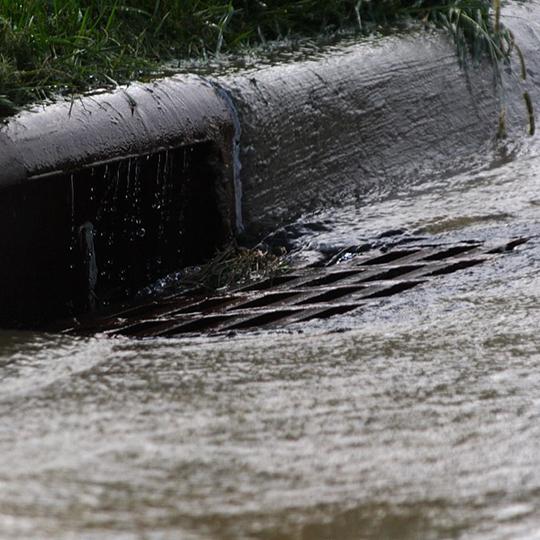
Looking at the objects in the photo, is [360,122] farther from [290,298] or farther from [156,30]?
[290,298]

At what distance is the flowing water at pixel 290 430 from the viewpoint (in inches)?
58.3

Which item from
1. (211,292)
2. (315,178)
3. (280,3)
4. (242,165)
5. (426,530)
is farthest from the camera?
(280,3)

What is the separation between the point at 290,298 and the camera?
312cm

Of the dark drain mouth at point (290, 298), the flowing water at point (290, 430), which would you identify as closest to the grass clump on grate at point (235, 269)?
the dark drain mouth at point (290, 298)

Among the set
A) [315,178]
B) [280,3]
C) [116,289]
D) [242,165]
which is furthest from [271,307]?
[280,3]

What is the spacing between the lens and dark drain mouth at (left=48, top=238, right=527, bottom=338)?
9.56ft

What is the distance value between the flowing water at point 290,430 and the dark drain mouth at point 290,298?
0.19 metres

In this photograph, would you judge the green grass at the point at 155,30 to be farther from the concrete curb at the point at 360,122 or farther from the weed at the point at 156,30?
the concrete curb at the point at 360,122

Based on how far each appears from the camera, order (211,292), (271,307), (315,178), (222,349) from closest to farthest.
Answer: (222,349) < (271,307) < (211,292) < (315,178)

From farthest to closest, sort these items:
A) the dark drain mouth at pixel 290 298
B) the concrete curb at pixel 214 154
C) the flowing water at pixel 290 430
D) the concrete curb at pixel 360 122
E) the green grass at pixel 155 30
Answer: the concrete curb at pixel 360 122 → the green grass at pixel 155 30 → the concrete curb at pixel 214 154 → the dark drain mouth at pixel 290 298 → the flowing water at pixel 290 430

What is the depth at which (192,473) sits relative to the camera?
1.64 m

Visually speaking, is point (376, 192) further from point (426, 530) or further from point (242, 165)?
point (426, 530)

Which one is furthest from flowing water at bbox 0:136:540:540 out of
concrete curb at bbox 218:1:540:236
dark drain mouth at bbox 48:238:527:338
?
concrete curb at bbox 218:1:540:236

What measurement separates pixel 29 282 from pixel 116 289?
0.38 meters
